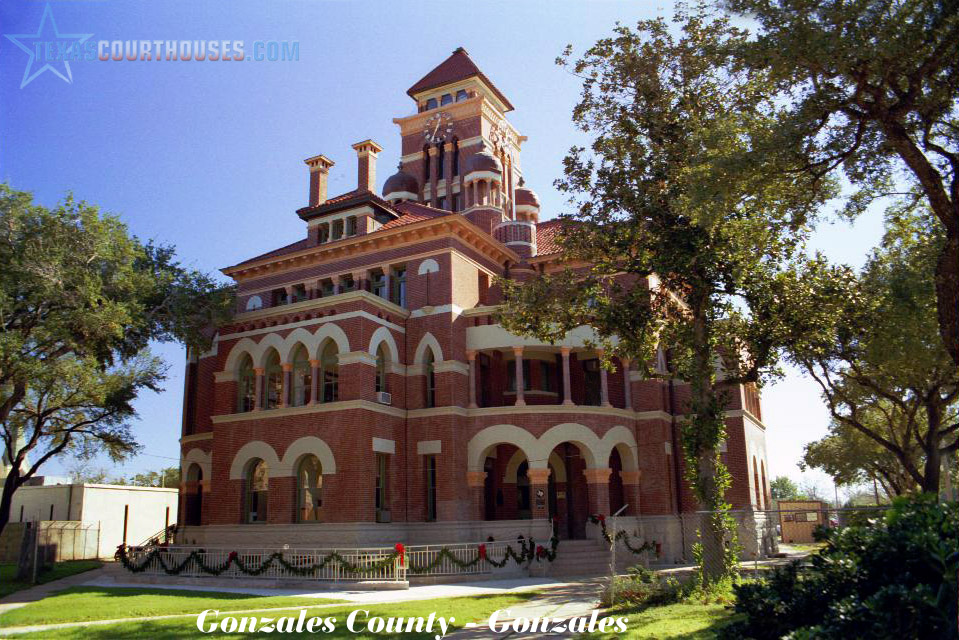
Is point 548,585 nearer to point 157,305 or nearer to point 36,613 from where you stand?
point 36,613

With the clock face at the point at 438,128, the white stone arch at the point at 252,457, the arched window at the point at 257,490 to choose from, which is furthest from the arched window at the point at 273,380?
the clock face at the point at 438,128

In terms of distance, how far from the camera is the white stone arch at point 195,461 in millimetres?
32625

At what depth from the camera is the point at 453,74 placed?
42656 millimetres

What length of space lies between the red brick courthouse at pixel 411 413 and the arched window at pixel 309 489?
6 cm

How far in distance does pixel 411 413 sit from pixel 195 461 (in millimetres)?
11817

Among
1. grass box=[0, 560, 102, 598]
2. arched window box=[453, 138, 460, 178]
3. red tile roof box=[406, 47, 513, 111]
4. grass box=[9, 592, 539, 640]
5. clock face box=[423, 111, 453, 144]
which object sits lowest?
grass box=[0, 560, 102, 598]

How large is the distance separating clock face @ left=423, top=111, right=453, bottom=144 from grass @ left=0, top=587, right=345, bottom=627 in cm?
2825

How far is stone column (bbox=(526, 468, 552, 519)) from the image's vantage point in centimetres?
2619

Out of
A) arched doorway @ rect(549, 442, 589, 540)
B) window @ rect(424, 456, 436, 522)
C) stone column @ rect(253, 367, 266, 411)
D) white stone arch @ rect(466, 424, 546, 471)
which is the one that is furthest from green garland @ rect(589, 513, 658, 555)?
stone column @ rect(253, 367, 266, 411)

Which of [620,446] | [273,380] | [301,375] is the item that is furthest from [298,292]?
[620,446]

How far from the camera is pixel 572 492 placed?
30328 mm

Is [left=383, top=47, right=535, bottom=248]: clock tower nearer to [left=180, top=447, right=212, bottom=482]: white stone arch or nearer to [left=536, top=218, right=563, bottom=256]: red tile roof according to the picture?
[left=536, top=218, right=563, bottom=256]: red tile roof

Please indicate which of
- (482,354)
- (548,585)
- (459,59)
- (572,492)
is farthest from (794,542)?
(459,59)

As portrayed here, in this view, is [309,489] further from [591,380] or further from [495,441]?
[591,380]
